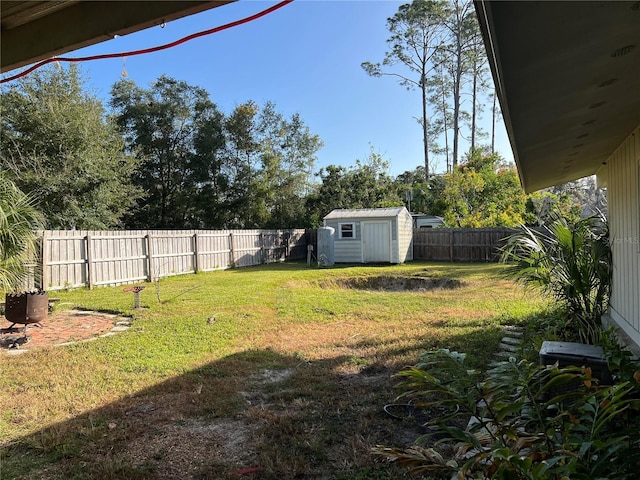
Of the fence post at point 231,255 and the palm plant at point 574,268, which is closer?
the palm plant at point 574,268

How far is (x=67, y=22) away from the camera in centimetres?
153

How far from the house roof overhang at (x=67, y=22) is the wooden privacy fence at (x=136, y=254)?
8.08m

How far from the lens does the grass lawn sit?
8.71 feet

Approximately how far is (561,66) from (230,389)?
362 centimetres

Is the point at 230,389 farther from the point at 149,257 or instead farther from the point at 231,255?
the point at 231,255

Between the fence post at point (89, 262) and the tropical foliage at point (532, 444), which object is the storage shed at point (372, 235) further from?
the tropical foliage at point (532, 444)

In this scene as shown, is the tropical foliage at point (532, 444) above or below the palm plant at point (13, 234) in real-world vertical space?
below

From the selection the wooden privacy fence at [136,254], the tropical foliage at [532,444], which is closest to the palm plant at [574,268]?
the tropical foliage at [532,444]

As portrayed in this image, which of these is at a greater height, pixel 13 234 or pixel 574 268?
pixel 13 234

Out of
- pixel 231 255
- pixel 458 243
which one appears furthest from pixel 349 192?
pixel 231 255

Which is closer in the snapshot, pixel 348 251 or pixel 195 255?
pixel 195 255

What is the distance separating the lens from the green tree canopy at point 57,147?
45.1ft

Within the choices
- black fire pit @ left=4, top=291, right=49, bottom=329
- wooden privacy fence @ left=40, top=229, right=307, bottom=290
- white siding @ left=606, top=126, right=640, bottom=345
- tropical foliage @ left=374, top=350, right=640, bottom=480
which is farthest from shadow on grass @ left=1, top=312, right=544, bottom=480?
wooden privacy fence @ left=40, top=229, right=307, bottom=290

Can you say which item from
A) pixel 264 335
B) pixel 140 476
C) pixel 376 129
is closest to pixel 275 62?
pixel 376 129
